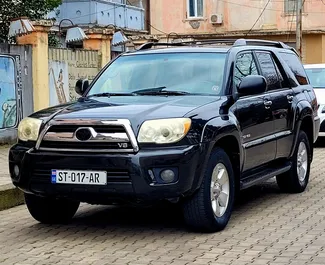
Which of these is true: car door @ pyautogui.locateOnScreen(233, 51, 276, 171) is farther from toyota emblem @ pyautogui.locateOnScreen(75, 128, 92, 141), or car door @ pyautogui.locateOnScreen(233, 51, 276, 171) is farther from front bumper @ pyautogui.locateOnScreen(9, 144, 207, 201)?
toyota emblem @ pyautogui.locateOnScreen(75, 128, 92, 141)

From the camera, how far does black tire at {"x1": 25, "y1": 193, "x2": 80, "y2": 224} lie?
7.57 metres

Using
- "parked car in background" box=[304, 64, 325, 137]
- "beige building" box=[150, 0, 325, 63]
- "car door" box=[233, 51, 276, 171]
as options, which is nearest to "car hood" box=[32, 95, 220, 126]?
"car door" box=[233, 51, 276, 171]

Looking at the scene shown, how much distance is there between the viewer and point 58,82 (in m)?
16.4

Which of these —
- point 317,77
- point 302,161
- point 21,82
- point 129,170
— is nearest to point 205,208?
point 129,170

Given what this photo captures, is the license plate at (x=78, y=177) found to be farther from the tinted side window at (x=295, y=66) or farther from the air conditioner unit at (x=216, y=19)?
the air conditioner unit at (x=216, y=19)

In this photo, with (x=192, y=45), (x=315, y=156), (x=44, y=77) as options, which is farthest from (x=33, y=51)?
(x=192, y=45)

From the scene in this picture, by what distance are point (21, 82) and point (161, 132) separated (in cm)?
905

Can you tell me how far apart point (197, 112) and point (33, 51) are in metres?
9.20

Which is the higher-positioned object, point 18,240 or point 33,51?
point 33,51

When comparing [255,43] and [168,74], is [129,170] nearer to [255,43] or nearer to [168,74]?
[168,74]

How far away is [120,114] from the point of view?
6.82 meters

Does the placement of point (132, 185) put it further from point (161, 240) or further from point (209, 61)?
point (209, 61)

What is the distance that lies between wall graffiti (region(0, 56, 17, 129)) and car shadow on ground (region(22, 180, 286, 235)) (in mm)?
6211

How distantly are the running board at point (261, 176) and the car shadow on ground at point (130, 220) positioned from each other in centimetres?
38
